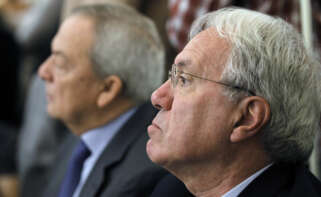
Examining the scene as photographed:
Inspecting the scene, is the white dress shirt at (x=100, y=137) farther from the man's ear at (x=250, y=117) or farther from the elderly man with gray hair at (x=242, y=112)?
the man's ear at (x=250, y=117)

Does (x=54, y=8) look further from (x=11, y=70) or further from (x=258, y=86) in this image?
(x=258, y=86)

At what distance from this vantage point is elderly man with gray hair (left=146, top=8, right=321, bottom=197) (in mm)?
1711

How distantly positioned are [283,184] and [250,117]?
233 millimetres

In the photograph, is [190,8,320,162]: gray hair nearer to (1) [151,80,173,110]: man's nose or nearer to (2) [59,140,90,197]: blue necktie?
(1) [151,80,173,110]: man's nose

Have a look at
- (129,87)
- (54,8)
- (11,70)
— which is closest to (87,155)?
(129,87)

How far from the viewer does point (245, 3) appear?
2863 millimetres

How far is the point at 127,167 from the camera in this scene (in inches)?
89.5

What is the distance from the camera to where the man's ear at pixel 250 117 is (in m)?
1.70

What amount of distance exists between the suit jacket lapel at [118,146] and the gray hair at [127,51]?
0.12 meters

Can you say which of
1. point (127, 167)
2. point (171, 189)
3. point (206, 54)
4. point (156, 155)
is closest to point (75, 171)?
point (127, 167)

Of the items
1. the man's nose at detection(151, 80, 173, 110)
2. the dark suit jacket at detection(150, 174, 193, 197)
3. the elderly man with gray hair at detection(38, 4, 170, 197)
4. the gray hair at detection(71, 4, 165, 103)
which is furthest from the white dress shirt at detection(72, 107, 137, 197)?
the man's nose at detection(151, 80, 173, 110)

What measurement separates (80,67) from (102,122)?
0.89 ft

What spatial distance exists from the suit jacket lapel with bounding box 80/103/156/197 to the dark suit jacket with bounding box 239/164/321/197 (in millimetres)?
751

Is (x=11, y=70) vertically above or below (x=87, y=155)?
below
